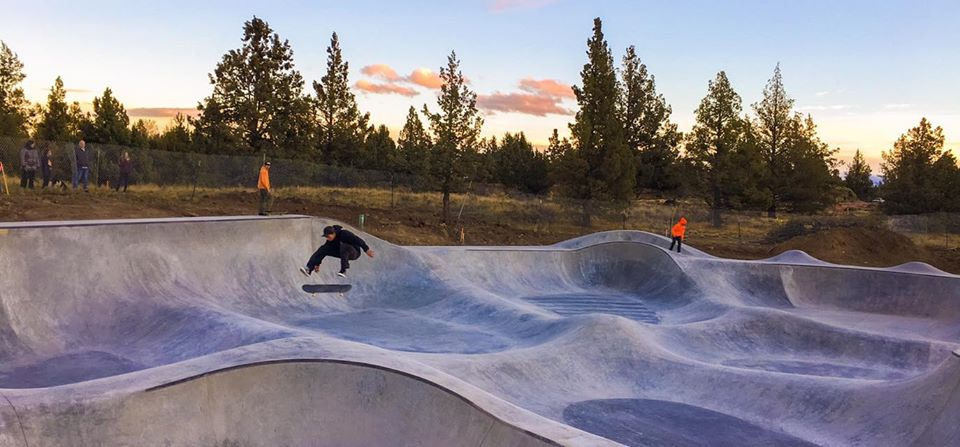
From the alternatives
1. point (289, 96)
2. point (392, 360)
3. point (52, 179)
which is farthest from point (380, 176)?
point (392, 360)

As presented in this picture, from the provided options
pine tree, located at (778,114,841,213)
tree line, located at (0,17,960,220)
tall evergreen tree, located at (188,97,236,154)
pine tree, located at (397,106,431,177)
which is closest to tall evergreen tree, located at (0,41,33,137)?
tree line, located at (0,17,960,220)

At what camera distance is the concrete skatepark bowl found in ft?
17.2

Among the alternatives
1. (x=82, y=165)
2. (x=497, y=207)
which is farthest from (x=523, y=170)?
(x=82, y=165)

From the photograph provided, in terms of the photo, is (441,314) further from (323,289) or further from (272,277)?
(272,277)

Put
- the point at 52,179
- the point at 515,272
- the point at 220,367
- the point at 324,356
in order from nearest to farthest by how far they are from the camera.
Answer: the point at 220,367
the point at 324,356
the point at 515,272
the point at 52,179

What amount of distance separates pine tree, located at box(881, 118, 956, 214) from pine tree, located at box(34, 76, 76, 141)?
204ft

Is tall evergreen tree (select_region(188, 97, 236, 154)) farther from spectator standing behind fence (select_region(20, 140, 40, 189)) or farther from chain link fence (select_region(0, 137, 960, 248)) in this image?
spectator standing behind fence (select_region(20, 140, 40, 189))

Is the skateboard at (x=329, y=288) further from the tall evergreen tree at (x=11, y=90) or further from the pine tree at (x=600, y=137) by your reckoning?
the tall evergreen tree at (x=11, y=90)

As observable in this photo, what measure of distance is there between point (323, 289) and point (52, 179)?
17.2m

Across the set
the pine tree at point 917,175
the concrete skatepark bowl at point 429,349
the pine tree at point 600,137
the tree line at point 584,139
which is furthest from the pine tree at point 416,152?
the pine tree at point 917,175

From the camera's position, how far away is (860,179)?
84438 millimetres

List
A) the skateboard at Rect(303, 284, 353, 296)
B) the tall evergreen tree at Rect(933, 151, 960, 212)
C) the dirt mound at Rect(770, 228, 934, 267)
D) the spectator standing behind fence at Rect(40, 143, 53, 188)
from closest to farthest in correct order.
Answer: the skateboard at Rect(303, 284, 353, 296), the spectator standing behind fence at Rect(40, 143, 53, 188), the dirt mound at Rect(770, 228, 934, 267), the tall evergreen tree at Rect(933, 151, 960, 212)

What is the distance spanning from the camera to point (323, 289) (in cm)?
1283

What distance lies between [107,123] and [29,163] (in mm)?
26592
